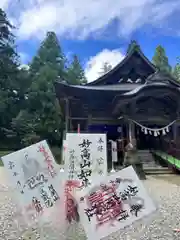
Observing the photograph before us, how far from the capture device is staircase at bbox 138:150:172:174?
10.3 meters

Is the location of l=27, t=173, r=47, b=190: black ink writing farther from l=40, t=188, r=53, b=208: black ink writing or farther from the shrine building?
the shrine building

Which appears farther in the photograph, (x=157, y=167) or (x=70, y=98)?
(x=70, y=98)

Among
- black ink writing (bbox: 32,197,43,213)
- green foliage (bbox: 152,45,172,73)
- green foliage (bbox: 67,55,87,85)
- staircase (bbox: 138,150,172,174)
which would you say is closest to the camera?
black ink writing (bbox: 32,197,43,213)

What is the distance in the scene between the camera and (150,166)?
10.9 m

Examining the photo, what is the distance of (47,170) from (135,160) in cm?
637

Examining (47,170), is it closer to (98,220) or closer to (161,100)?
(98,220)

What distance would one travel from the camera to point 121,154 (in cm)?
1197

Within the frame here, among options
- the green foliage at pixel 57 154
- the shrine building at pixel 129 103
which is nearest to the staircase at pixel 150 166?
the shrine building at pixel 129 103

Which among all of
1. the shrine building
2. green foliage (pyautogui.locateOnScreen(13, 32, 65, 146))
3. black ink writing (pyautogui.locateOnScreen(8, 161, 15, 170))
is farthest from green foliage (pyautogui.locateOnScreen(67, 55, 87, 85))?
black ink writing (pyautogui.locateOnScreen(8, 161, 15, 170))

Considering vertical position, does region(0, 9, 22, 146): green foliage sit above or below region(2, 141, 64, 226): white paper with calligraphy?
above

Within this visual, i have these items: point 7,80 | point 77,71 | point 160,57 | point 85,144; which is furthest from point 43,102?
point 85,144

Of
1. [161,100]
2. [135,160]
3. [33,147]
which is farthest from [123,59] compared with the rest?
[33,147]

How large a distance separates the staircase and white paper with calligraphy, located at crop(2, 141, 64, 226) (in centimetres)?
802

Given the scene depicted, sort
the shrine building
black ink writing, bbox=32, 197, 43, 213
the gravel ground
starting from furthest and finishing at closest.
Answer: the shrine building, the gravel ground, black ink writing, bbox=32, 197, 43, 213
